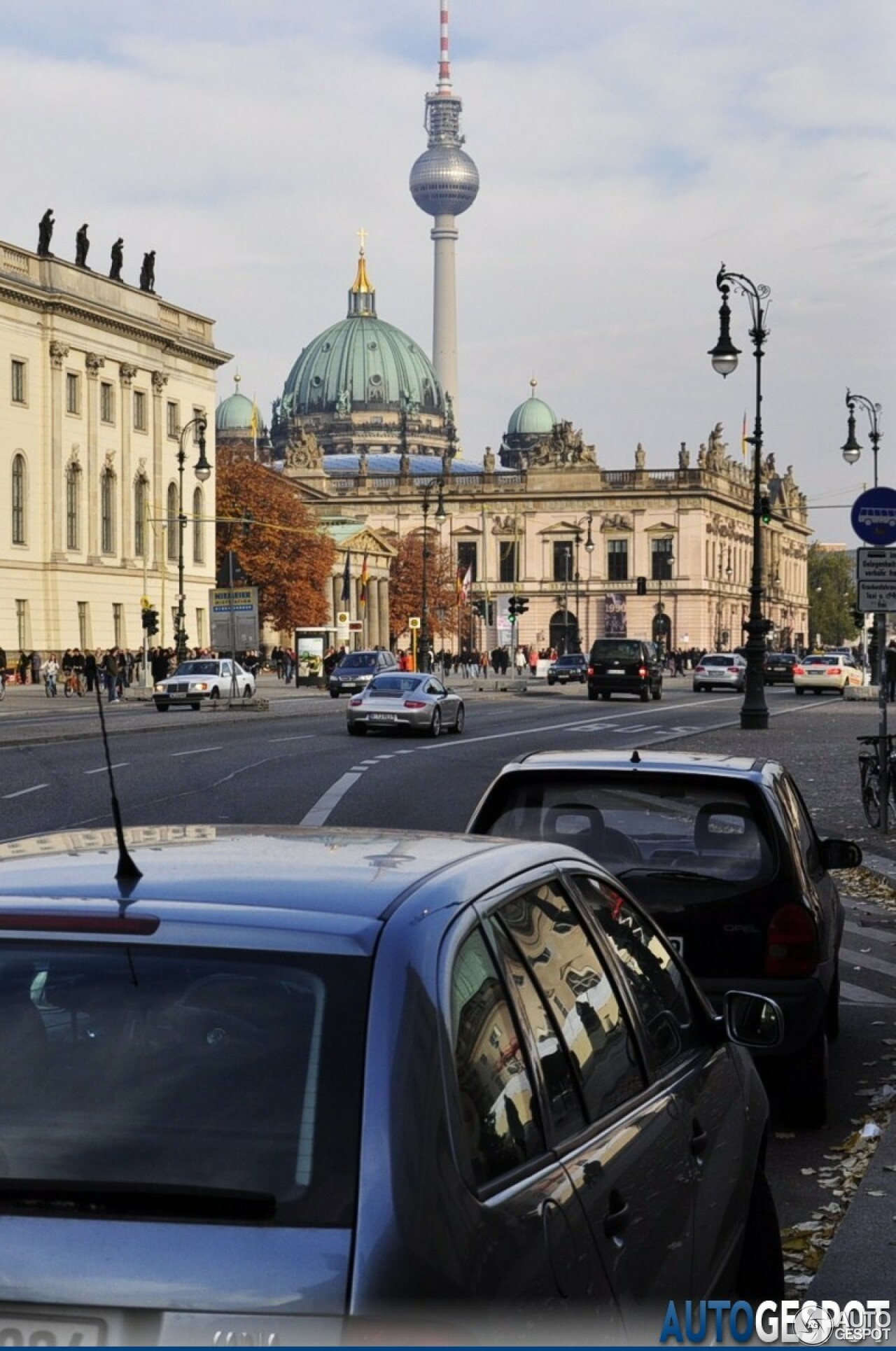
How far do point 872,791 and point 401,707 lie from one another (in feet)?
67.7

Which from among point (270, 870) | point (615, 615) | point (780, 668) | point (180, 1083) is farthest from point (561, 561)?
point (180, 1083)

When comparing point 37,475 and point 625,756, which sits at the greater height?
point 37,475

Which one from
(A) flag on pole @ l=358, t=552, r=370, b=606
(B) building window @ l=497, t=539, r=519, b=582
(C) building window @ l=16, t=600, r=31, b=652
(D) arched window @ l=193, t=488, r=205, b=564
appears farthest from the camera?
(B) building window @ l=497, t=539, r=519, b=582

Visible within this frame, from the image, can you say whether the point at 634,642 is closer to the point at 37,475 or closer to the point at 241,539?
the point at 37,475

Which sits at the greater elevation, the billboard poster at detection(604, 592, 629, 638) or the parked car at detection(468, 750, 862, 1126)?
the billboard poster at detection(604, 592, 629, 638)

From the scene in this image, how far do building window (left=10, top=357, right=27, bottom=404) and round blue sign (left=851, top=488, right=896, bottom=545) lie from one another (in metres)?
62.9

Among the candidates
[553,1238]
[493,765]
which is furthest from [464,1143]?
[493,765]

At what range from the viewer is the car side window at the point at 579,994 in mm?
4105

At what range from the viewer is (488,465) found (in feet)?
579

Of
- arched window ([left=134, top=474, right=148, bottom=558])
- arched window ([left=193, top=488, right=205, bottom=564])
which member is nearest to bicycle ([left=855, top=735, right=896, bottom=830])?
arched window ([left=134, top=474, right=148, bottom=558])

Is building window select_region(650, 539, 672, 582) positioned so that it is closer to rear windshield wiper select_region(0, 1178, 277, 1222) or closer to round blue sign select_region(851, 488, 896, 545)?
round blue sign select_region(851, 488, 896, 545)

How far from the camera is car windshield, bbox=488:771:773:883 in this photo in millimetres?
8891

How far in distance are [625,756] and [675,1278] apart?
496 centimetres

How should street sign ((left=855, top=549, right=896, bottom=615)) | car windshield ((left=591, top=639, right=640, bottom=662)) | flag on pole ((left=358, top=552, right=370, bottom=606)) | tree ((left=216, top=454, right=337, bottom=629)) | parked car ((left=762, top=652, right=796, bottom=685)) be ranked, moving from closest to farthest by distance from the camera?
1. street sign ((left=855, top=549, right=896, bottom=615))
2. car windshield ((left=591, top=639, right=640, bottom=662))
3. parked car ((left=762, top=652, right=796, bottom=685))
4. tree ((left=216, top=454, right=337, bottom=629))
5. flag on pole ((left=358, top=552, right=370, bottom=606))
